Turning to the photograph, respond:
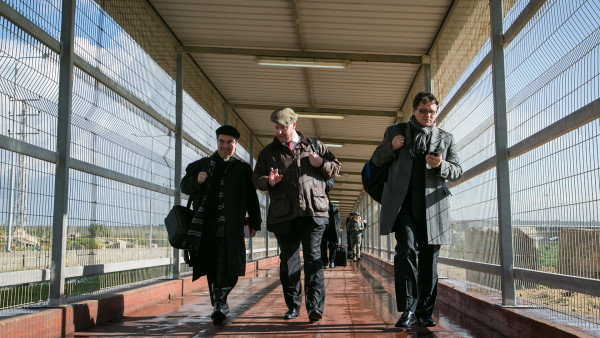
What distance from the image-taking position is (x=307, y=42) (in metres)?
9.45

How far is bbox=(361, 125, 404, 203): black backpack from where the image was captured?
182 inches

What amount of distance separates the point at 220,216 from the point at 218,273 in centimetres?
44

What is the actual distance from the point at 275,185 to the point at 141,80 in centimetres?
295

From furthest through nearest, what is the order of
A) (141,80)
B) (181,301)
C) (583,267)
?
(141,80), (181,301), (583,267)

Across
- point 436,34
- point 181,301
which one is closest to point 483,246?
point 181,301

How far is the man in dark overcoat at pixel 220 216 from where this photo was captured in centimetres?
496

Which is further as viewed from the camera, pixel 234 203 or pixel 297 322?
pixel 234 203

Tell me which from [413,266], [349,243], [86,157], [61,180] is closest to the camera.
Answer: [413,266]

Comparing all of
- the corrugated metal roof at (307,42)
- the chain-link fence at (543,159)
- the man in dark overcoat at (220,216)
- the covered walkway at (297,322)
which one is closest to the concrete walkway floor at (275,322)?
the covered walkway at (297,322)

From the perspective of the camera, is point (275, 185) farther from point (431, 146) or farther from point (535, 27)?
point (535, 27)

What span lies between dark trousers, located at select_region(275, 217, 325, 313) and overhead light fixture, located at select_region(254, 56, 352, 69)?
5.27 meters

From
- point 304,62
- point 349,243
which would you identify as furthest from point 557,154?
point 349,243

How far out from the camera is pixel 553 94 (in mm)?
3863

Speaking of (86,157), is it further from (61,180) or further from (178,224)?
(178,224)
